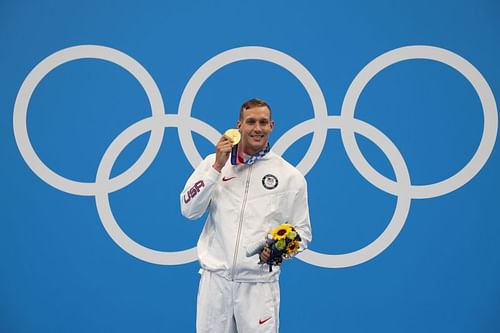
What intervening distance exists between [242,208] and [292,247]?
1.25 ft

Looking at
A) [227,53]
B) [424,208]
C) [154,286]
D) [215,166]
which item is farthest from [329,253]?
[215,166]

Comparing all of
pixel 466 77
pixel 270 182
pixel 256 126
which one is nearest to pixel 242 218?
pixel 270 182

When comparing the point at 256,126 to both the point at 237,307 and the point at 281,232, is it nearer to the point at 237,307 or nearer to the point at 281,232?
the point at 281,232

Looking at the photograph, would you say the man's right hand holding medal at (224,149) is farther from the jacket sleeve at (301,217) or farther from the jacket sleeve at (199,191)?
the jacket sleeve at (301,217)

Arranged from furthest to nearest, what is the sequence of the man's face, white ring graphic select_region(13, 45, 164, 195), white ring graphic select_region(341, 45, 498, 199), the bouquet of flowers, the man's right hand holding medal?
white ring graphic select_region(13, 45, 164, 195)
white ring graphic select_region(341, 45, 498, 199)
the man's face
the man's right hand holding medal
the bouquet of flowers

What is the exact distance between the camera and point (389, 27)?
224 inches

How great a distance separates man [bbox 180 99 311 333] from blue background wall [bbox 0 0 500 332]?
1703mm

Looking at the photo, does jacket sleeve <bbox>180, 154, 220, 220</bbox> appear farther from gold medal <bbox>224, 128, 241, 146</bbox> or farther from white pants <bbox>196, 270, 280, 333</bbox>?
white pants <bbox>196, 270, 280, 333</bbox>

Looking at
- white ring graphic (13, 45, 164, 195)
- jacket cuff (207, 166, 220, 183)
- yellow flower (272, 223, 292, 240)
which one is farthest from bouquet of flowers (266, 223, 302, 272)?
white ring graphic (13, 45, 164, 195)

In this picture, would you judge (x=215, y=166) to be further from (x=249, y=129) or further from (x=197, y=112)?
(x=197, y=112)

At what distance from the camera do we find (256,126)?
3.98 metres

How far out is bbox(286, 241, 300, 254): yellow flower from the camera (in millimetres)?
3715

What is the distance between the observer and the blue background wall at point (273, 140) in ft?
18.7

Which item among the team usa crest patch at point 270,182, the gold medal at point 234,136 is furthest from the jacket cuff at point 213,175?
the team usa crest patch at point 270,182
